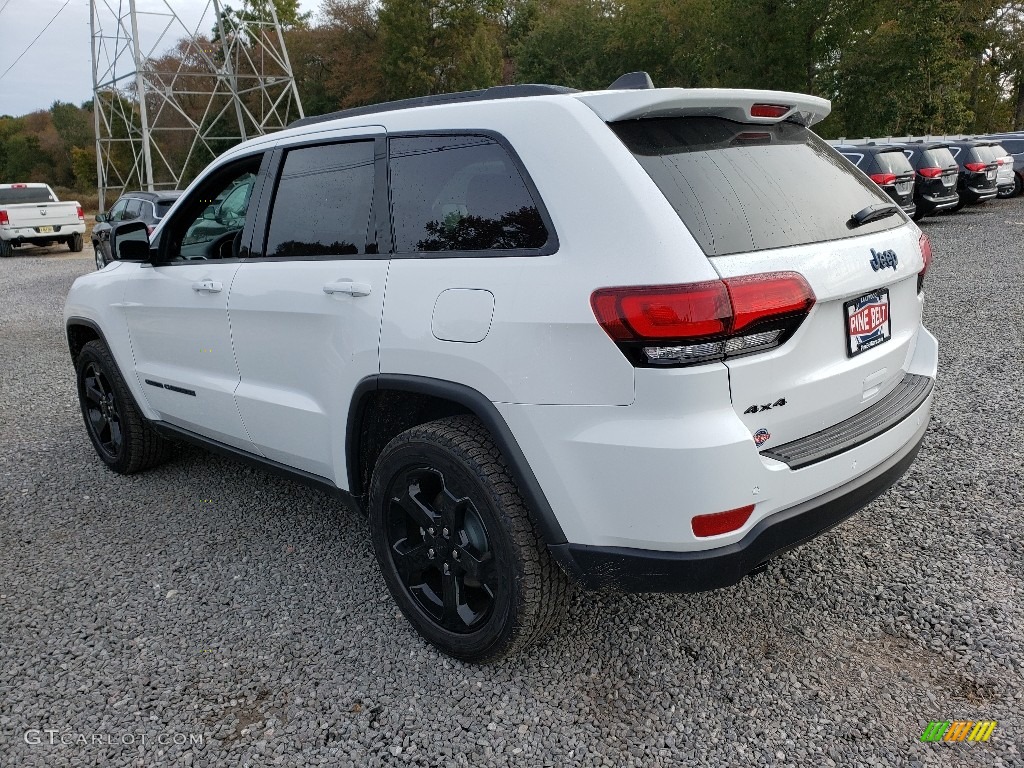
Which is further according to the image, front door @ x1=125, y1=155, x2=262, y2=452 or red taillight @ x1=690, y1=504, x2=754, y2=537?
front door @ x1=125, y1=155, x2=262, y2=452

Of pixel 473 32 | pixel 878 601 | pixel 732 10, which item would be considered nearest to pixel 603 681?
pixel 878 601

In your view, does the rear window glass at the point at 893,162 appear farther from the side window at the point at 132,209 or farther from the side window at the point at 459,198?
the side window at the point at 459,198

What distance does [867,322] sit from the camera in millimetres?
2582

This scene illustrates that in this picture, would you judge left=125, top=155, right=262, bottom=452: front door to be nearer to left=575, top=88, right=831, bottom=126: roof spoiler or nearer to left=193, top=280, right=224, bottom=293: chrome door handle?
left=193, top=280, right=224, bottom=293: chrome door handle

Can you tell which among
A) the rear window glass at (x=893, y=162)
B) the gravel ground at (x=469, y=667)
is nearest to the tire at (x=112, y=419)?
the gravel ground at (x=469, y=667)

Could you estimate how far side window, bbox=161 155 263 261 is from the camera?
360cm

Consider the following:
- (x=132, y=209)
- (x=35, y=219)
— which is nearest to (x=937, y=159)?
(x=132, y=209)

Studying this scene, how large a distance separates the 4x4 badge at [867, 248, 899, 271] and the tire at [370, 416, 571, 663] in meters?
1.34

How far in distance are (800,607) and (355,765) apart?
1.69 meters

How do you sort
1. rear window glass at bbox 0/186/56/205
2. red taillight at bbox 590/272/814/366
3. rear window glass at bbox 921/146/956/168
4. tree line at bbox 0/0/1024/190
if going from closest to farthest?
1. red taillight at bbox 590/272/814/366
2. rear window glass at bbox 921/146/956/168
3. rear window glass at bbox 0/186/56/205
4. tree line at bbox 0/0/1024/190

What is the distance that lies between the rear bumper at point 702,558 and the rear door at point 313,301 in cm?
100

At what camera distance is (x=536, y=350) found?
2277 mm

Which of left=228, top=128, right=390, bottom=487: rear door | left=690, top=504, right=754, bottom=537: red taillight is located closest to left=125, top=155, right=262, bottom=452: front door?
left=228, top=128, right=390, bottom=487: rear door

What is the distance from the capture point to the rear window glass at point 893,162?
1514cm
